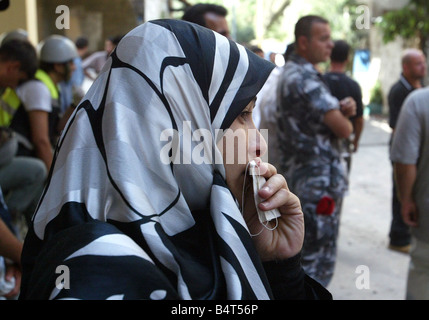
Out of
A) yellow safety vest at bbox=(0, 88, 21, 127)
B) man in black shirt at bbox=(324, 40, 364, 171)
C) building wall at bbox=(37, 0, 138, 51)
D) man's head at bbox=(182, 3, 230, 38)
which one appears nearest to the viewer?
man's head at bbox=(182, 3, 230, 38)

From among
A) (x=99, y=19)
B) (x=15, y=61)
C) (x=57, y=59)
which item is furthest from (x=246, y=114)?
(x=99, y=19)

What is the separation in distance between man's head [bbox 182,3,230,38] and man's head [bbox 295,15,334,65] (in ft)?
1.90

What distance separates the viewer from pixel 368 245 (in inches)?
238

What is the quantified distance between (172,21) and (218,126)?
10.8 inches

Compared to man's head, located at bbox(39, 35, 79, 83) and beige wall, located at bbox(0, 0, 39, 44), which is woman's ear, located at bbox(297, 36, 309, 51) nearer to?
man's head, located at bbox(39, 35, 79, 83)

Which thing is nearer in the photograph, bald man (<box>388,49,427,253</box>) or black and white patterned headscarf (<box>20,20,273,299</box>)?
black and white patterned headscarf (<box>20,20,273,299</box>)

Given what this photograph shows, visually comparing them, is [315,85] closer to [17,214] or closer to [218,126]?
[17,214]

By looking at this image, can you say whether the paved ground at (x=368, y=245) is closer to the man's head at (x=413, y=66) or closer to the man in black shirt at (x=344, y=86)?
the man in black shirt at (x=344, y=86)

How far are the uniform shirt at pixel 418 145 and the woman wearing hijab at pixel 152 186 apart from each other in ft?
7.92

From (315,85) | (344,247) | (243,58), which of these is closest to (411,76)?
(344,247)

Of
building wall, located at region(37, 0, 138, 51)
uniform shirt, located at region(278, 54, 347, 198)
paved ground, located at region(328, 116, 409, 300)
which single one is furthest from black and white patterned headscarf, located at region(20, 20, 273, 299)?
building wall, located at region(37, 0, 138, 51)

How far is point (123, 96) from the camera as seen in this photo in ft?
4.09

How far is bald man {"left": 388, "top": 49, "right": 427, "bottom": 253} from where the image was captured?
229 inches

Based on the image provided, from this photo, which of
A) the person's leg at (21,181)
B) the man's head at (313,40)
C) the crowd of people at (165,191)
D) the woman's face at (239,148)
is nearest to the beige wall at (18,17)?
the person's leg at (21,181)
